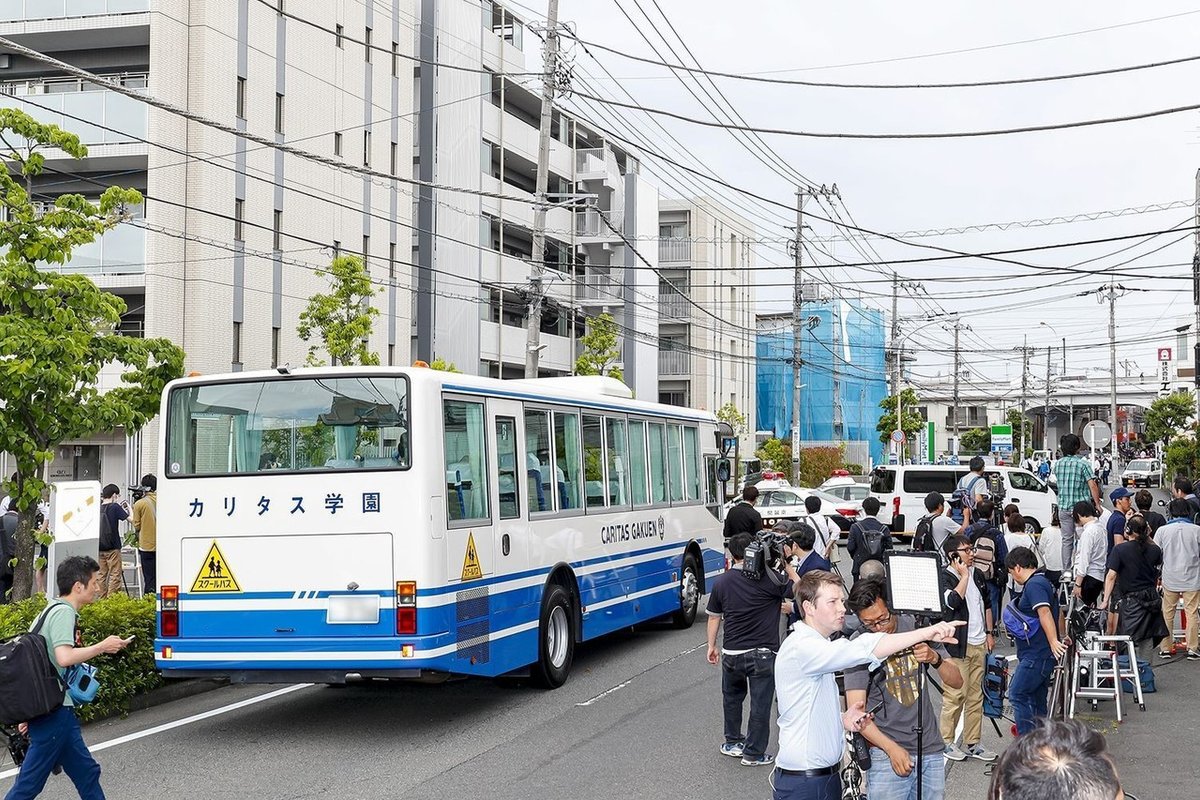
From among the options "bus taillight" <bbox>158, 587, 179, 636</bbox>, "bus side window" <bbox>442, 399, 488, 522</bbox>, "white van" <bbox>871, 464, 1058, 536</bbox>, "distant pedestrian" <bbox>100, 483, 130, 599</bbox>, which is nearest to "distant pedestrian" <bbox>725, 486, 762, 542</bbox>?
"bus side window" <bbox>442, 399, 488, 522</bbox>

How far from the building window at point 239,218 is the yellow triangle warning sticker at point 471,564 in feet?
72.3

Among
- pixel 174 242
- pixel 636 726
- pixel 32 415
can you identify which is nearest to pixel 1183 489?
pixel 636 726

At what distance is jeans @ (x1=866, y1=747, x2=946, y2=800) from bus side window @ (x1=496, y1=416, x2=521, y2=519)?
234 inches

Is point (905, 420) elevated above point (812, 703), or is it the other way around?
point (905, 420)

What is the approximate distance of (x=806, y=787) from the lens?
5.27m

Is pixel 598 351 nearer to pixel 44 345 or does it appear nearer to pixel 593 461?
pixel 593 461

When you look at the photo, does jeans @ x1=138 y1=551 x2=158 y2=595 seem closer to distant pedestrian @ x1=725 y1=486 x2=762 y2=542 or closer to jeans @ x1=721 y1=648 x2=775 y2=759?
distant pedestrian @ x1=725 y1=486 x2=762 y2=542

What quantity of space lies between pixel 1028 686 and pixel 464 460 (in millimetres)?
4895

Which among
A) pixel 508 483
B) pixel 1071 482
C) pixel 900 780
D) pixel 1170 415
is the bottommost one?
pixel 900 780

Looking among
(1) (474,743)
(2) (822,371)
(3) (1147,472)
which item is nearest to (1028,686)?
(1) (474,743)

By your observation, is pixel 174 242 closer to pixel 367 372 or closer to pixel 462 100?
pixel 462 100

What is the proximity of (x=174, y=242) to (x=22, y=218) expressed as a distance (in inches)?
691

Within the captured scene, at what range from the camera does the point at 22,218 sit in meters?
12.1

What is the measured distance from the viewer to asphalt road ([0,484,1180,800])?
8367 millimetres
